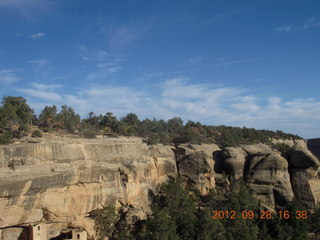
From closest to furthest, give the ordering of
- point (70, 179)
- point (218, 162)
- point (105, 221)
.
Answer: point (70, 179) < point (105, 221) < point (218, 162)

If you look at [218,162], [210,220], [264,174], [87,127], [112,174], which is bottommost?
[210,220]

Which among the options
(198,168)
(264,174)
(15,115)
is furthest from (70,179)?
(264,174)

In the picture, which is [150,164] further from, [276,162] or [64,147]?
[276,162]

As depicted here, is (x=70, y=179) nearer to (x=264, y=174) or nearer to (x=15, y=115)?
(x=15, y=115)

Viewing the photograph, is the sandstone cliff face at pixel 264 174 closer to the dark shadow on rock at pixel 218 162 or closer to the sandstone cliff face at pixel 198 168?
the dark shadow on rock at pixel 218 162

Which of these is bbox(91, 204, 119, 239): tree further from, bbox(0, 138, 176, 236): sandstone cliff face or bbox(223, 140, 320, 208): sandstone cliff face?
bbox(223, 140, 320, 208): sandstone cliff face

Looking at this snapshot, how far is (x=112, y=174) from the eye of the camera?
75.3 ft
